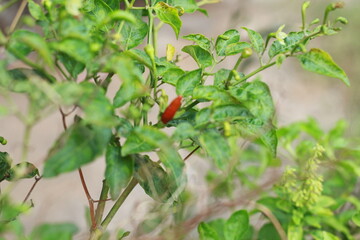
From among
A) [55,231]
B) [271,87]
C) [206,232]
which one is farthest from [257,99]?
[271,87]

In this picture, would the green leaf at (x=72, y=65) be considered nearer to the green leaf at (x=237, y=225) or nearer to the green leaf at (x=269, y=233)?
the green leaf at (x=237, y=225)

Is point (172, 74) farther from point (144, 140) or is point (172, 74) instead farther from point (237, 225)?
point (237, 225)

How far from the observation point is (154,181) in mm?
752

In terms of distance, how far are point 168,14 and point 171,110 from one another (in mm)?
191

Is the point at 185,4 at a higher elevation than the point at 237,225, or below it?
higher

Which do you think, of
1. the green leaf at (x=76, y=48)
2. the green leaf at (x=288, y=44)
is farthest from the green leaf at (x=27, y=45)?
Answer: the green leaf at (x=288, y=44)

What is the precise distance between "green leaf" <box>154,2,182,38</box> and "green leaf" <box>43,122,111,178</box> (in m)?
0.27

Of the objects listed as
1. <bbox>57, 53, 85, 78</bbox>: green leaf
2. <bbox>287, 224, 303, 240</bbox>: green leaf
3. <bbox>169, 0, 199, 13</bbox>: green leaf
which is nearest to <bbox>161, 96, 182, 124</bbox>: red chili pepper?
<bbox>57, 53, 85, 78</bbox>: green leaf

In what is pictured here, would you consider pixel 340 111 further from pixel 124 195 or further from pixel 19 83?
pixel 19 83

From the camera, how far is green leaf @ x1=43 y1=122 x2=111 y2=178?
559 mm

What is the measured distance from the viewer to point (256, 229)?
4.57ft

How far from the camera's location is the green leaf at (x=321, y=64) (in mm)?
685

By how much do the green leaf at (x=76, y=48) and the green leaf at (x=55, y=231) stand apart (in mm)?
815

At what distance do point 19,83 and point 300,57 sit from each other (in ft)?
1.29
